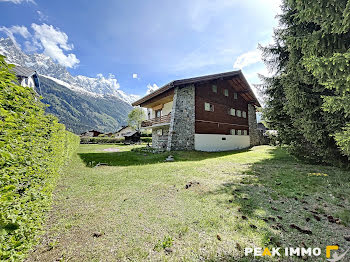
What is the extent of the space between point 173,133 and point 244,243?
12377mm

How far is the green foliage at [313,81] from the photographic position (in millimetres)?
4316

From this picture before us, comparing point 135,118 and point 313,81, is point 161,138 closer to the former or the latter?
point 313,81

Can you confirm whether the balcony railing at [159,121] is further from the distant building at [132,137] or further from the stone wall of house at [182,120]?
the distant building at [132,137]

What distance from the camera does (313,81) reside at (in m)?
6.46

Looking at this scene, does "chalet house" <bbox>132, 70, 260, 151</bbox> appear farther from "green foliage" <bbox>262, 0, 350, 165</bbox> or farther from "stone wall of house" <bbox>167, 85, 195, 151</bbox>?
"green foliage" <bbox>262, 0, 350, 165</bbox>

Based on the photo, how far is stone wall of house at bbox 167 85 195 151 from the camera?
14797 millimetres

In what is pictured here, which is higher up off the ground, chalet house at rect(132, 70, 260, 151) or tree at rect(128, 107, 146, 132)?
tree at rect(128, 107, 146, 132)

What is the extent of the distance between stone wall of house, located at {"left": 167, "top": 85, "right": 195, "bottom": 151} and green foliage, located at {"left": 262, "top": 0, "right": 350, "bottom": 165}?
7.28 meters

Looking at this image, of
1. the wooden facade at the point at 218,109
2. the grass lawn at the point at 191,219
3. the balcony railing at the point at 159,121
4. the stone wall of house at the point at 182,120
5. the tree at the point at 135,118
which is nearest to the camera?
the grass lawn at the point at 191,219

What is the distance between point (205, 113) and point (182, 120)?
328 centimetres

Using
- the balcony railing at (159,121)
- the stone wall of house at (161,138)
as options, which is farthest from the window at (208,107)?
the stone wall of house at (161,138)

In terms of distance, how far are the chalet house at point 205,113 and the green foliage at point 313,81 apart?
7266 millimetres

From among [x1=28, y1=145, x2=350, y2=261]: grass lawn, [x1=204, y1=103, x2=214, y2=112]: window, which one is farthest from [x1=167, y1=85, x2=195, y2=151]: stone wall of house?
[x1=28, y1=145, x2=350, y2=261]: grass lawn

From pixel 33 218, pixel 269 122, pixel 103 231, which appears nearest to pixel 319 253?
pixel 103 231
